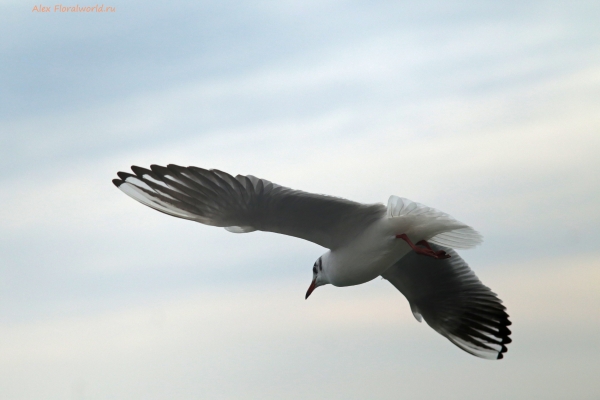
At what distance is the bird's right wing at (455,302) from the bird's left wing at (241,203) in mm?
1556

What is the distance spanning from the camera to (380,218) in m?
7.29

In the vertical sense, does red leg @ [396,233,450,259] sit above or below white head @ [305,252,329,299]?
above

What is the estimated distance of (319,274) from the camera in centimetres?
803

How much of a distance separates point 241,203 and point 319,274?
1.48 metres

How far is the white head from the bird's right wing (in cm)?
107

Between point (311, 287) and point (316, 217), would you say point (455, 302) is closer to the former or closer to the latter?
point (311, 287)

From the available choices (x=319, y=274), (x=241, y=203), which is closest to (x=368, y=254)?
(x=319, y=274)

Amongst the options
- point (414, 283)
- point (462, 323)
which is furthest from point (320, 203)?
point (462, 323)

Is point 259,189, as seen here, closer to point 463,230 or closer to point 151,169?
point 151,169

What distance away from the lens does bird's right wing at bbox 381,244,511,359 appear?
345 inches

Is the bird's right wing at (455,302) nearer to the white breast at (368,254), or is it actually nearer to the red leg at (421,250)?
the white breast at (368,254)

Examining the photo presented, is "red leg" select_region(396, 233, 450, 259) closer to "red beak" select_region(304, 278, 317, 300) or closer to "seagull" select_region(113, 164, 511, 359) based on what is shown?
"seagull" select_region(113, 164, 511, 359)

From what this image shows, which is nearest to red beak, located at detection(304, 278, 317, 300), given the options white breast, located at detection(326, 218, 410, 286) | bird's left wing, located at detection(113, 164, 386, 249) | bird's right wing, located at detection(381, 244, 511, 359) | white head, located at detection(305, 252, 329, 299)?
white head, located at detection(305, 252, 329, 299)

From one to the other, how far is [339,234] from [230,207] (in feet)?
3.76
